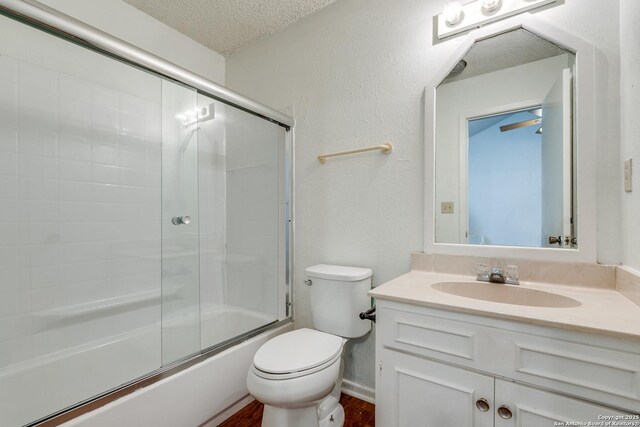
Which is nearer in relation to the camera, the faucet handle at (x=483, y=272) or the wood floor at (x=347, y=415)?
the faucet handle at (x=483, y=272)

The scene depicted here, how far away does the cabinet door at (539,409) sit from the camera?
75cm

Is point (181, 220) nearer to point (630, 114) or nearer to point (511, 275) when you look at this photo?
point (511, 275)

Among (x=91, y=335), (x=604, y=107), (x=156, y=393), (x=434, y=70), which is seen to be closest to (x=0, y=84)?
(x=91, y=335)

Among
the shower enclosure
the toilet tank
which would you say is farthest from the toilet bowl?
the shower enclosure

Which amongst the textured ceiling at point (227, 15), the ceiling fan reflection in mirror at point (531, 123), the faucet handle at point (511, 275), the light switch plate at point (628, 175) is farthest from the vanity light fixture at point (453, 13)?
the faucet handle at point (511, 275)

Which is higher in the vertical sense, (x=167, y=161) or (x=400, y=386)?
(x=167, y=161)

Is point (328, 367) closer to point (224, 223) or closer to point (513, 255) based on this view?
point (513, 255)

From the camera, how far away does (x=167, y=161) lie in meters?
1.69

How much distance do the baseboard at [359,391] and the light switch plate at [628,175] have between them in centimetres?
146

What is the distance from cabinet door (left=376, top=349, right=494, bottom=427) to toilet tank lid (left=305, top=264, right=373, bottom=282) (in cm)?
46

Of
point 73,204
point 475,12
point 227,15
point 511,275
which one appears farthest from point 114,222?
point 475,12

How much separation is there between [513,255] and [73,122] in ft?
7.57

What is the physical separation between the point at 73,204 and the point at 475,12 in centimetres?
227

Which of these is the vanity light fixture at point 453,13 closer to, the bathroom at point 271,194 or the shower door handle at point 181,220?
the bathroom at point 271,194
